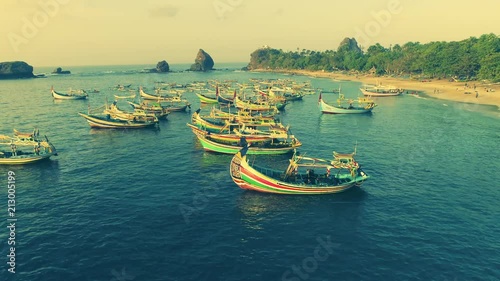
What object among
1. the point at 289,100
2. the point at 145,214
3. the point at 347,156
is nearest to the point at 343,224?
the point at 347,156

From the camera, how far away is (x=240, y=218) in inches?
1759

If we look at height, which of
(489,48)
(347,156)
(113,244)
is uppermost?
(489,48)

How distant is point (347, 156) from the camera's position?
5678 centimetres

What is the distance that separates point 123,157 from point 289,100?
358 ft

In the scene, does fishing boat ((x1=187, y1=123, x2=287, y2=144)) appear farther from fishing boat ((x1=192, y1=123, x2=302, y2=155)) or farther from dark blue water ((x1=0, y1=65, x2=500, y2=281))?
dark blue water ((x1=0, y1=65, x2=500, y2=281))

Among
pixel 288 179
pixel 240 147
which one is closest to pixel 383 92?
pixel 240 147

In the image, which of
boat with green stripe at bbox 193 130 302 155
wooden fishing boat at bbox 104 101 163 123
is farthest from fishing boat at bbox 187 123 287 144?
wooden fishing boat at bbox 104 101 163 123

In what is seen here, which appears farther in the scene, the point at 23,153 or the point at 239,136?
the point at 239,136

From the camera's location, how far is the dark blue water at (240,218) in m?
34.4

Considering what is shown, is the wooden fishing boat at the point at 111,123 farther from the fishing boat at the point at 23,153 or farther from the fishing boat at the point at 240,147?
the fishing boat at the point at 240,147

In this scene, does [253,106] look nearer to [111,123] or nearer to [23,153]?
[111,123]

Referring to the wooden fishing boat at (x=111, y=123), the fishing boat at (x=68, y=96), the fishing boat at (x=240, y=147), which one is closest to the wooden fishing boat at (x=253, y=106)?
the wooden fishing boat at (x=111, y=123)

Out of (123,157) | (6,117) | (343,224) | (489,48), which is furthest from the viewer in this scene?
(489,48)

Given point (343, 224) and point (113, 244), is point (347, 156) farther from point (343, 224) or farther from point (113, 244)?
point (113, 244)
